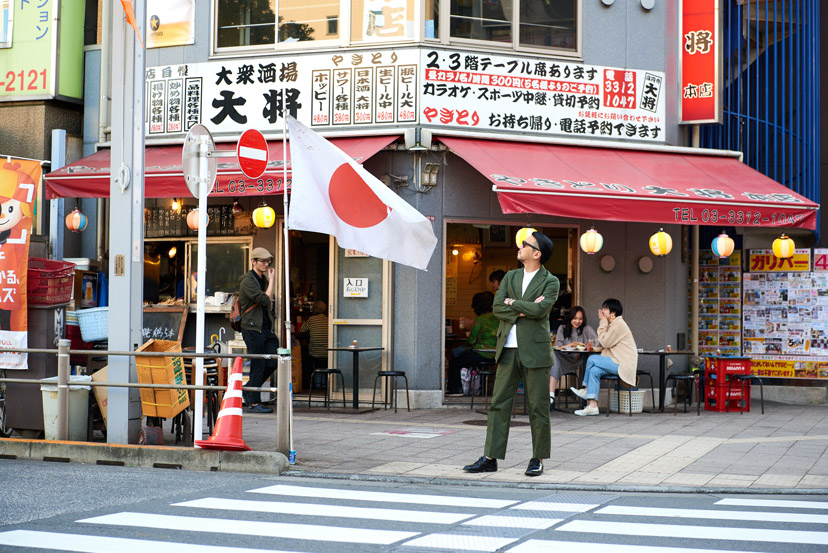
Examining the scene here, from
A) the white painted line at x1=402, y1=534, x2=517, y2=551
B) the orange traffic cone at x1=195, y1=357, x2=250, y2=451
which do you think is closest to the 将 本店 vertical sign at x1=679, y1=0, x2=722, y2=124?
the orange traffic cone at x1=195, y1=357, x2=250, y2=451

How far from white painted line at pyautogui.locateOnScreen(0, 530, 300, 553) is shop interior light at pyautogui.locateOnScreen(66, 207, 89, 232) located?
33.3 ft

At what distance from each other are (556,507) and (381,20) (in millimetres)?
9081

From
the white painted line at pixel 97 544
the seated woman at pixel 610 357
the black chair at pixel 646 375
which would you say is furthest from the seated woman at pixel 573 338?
the white painted line at pixel 97 544

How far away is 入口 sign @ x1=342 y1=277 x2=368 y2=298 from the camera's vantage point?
14.4m

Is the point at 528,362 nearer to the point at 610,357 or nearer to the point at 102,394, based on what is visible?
the point at 102,394

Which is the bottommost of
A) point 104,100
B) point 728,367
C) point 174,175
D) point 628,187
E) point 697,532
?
point 697,532

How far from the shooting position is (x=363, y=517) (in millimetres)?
6516

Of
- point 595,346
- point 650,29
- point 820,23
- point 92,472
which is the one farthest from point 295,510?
point 820,23

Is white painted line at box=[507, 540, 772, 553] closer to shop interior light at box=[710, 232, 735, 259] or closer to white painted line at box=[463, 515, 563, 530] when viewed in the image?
white painted line at box=[463, 515, 563, 530]

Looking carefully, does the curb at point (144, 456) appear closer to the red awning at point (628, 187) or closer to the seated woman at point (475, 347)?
the red awning at point (628, 187)

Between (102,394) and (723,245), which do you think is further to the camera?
(723,245)

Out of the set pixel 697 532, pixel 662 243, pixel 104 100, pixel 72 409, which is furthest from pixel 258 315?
pixel 697 532

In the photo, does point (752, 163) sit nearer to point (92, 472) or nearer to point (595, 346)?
point (595, 346)

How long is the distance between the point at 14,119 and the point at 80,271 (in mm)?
3010
